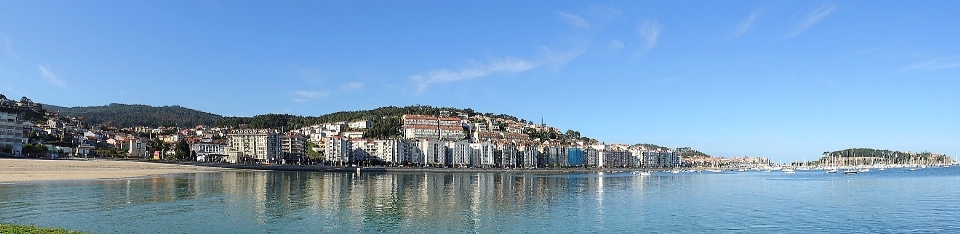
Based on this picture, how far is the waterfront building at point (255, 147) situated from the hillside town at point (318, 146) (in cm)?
19

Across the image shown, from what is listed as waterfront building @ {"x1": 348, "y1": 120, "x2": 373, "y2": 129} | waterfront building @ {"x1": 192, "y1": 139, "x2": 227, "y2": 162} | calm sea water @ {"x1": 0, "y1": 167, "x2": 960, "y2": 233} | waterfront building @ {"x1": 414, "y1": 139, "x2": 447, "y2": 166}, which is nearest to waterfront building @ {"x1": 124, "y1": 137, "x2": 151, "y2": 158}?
waterfront building @ {"x1": 192, "y1": 139, "x2": 227, "y2": 162}

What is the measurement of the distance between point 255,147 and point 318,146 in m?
22.2

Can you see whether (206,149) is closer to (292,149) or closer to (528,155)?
(292,149)

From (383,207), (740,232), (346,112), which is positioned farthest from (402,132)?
(740,232)

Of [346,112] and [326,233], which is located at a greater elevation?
[346,112]

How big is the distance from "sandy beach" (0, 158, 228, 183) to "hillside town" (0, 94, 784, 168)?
64.1 ft

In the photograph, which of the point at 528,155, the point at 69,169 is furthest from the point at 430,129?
the point at 69,169

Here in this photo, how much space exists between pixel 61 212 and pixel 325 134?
5228 inches

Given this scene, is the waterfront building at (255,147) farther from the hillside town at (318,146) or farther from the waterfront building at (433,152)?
the waterfront building at (433,152)

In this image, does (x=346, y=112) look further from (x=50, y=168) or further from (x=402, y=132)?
(x=50, y=168)

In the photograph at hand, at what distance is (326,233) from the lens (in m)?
21.3

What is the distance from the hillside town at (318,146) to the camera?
351 feet

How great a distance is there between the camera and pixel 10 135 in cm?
9050

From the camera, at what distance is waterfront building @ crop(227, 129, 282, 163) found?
121562mm
